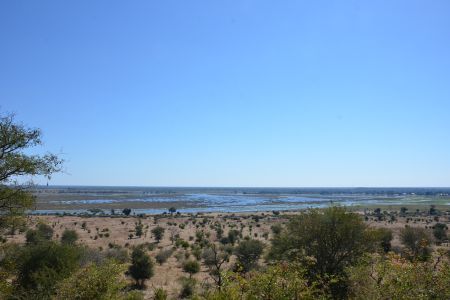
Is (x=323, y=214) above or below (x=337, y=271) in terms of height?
above

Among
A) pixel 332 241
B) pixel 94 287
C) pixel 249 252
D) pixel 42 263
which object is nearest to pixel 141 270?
pixel 42 263

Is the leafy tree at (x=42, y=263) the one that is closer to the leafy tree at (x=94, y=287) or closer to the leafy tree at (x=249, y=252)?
the leafy tree at (x=94, y=287)

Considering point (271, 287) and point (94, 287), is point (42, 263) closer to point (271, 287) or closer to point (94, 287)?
point (94, 287)

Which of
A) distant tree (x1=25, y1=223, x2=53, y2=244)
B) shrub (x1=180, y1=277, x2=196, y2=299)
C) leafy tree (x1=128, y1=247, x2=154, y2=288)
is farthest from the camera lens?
distant tree (x1=25, y1=223, x2=53, y2=244)

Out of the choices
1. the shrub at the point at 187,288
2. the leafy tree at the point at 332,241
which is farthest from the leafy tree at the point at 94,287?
the leafy tree at the point at 332,241

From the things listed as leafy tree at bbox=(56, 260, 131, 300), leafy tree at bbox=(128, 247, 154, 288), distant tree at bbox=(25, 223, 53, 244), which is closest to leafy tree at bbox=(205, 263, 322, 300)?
leafy tree at bbox=(56, 260, 131, 300)

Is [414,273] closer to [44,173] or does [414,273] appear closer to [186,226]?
[44,173]

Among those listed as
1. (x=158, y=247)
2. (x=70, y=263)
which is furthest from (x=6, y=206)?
(x=158, y=247)

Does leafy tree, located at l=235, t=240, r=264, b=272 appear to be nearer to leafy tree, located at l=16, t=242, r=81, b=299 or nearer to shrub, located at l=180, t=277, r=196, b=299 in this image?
shrub, located at l=180, t=277, r=196, b=299

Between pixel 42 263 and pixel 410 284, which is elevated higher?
pixel 410 284

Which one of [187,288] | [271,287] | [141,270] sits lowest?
[187,288]

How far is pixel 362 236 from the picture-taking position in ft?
88.2

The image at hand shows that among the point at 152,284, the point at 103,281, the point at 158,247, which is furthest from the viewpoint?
the point at 158,247

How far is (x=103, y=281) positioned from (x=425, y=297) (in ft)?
34.7
